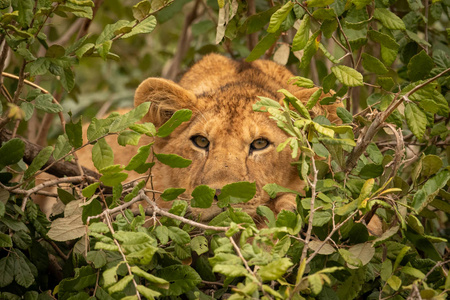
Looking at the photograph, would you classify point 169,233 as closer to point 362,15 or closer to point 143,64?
point 362,15

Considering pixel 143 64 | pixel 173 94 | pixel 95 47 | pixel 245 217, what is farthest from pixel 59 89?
pixel 245 217

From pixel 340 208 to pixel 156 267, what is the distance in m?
0.78

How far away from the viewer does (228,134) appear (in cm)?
333

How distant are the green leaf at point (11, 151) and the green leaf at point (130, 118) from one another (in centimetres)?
43

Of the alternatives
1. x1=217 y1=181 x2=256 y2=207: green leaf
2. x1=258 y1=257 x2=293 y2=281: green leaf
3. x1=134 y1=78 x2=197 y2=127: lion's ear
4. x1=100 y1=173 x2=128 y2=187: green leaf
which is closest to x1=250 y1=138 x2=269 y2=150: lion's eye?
x1=134 y1=78 x2=197 y2=127: lion's ear

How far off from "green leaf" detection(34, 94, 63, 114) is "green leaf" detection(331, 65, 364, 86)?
1.17m

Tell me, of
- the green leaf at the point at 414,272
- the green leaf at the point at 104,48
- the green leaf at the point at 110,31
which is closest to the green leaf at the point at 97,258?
the green leaf at the point at 104,48

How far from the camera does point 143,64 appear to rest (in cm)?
574

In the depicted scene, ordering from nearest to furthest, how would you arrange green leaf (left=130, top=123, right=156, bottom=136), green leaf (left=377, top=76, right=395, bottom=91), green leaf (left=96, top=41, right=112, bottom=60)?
green leaf (left=130, top=123, right=156, bottom=136) → green leaf (left=96, top=41, right=112, bottom=60) → green leaf (left=377, top=76, right=395, bottom=91)

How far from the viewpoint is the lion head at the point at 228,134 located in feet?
10.5

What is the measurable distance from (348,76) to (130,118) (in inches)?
35.6

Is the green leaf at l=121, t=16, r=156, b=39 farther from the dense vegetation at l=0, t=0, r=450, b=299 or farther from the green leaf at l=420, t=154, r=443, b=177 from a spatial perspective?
the green leaf at l=420, t=154, r=443, b=177

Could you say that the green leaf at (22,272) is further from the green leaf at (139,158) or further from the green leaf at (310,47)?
the green leaf at (310,47)

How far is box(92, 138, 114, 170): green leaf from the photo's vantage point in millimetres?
2322
